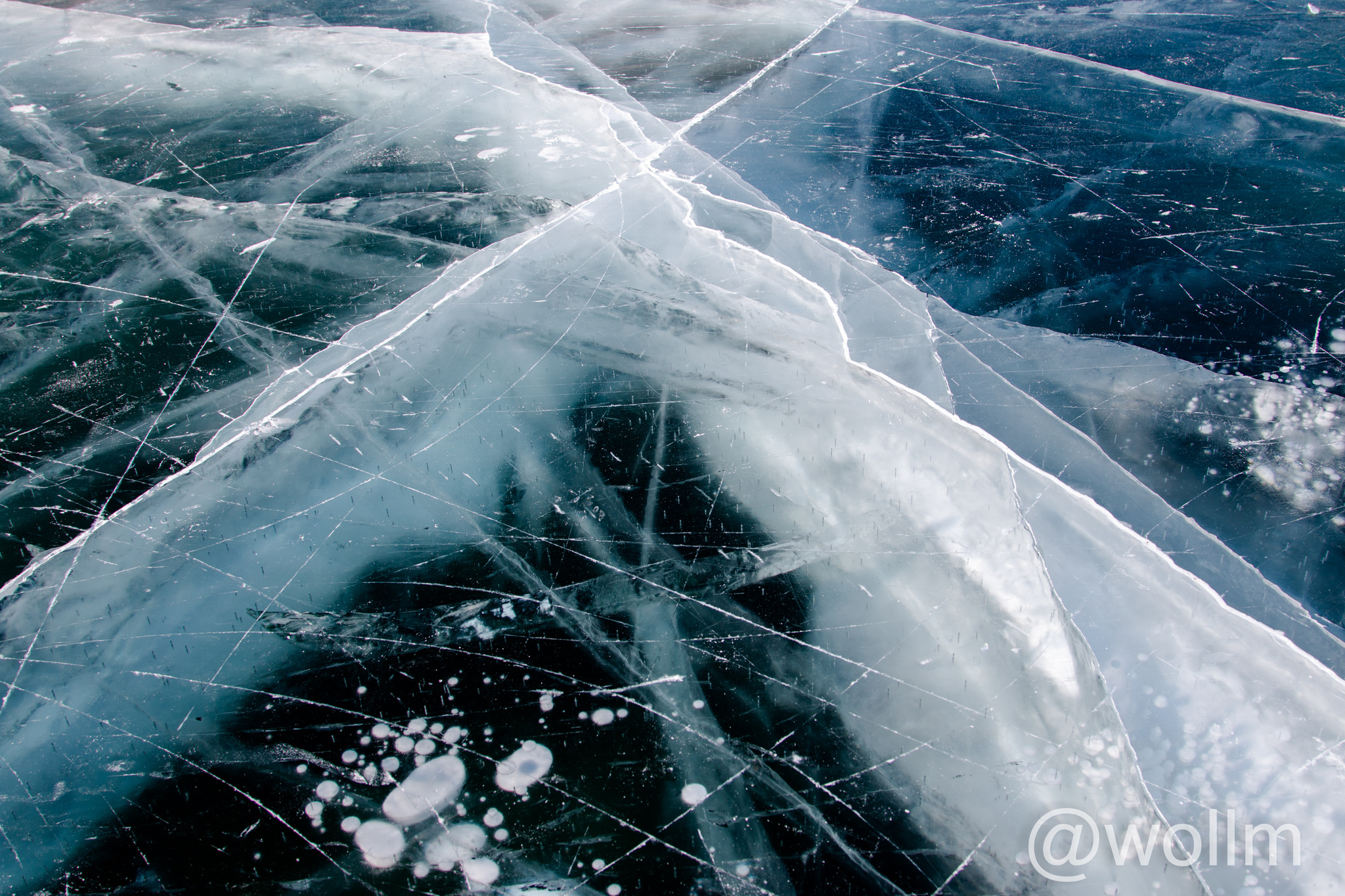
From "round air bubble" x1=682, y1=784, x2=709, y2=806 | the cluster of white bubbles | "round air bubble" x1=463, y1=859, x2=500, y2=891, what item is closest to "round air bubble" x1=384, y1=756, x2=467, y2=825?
the cluster of white bubbles

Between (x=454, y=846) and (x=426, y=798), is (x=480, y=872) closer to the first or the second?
(x=454, y=846)

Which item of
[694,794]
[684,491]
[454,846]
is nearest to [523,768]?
[454,846]

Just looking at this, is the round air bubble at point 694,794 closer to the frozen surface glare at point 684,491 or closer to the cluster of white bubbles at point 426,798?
the frozen surface glare at point 684,491

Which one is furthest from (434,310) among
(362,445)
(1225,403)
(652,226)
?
(1225,403)

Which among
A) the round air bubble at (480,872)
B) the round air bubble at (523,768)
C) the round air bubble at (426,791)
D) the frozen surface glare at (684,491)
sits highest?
the frozen surface glare at (684,491)

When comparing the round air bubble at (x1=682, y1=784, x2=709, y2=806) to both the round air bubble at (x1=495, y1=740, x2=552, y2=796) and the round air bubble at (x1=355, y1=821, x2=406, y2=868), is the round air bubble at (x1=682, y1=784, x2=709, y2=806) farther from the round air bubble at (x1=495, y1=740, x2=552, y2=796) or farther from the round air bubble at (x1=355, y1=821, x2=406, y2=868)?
the round air bubble at (x1=355, y1=821, x2=406, y2=868)

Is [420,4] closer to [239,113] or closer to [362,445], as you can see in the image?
[239,113]

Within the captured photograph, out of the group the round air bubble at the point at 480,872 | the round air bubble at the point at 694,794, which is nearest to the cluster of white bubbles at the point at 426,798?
the round air bubble at the point at 480,872
